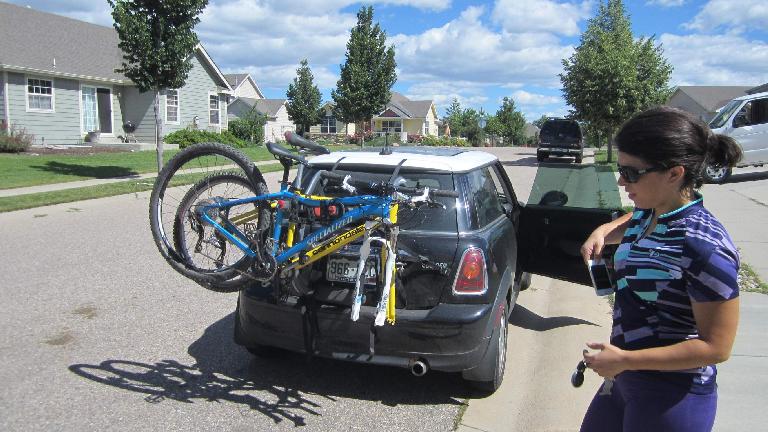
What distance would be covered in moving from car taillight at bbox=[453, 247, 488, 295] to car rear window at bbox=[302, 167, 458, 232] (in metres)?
0.22

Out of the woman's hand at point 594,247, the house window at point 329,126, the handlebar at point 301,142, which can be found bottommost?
the woman's hand at point 594,247

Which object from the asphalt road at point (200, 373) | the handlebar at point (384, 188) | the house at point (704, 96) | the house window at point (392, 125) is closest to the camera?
the handlebar at point (384, 188)

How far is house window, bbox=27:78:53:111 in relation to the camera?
80.5 feet

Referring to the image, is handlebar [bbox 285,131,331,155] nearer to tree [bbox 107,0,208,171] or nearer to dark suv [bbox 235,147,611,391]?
dark suv [bbox 235,147,611,391]

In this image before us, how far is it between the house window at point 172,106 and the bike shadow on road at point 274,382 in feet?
91.0

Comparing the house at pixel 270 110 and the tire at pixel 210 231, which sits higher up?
the house at pixel 270 110

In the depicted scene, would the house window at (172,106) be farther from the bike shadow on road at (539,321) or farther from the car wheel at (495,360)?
the car wheel at (495,360)

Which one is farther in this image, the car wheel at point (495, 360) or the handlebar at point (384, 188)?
the car wheel at point (495, 360)

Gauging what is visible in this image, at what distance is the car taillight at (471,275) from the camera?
3982 mm

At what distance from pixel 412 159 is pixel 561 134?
2718 centimetres

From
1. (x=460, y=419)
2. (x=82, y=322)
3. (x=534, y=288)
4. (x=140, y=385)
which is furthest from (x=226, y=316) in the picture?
(x=534, y=288)

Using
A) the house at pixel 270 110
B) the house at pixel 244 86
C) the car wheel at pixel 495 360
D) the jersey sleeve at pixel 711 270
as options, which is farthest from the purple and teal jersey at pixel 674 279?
the house at pixel 244 86

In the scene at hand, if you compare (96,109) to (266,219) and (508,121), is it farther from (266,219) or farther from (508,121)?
(508,121)

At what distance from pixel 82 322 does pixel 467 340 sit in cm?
361
